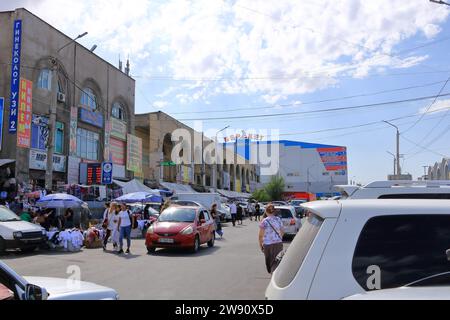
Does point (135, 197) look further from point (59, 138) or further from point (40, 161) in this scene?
point (59, 138)

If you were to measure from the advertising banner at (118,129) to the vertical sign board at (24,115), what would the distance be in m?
12.1

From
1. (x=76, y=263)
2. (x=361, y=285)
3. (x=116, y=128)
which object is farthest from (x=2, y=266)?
(x=116, y=128)

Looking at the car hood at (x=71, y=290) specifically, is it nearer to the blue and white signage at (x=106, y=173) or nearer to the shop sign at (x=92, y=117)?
the blue and white signage at (x=106, y=173)

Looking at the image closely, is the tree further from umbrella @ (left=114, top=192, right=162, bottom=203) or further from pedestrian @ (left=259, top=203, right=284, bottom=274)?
pedestrian @ (left=259, top=203, right=284, bottom=274)

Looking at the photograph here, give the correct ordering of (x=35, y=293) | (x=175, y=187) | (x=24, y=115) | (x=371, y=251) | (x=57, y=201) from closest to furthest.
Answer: (x=371, y=251)
(x=35, y=293)
(x=57, y=201)
(x=24, y=115)
(x=175, y=187)

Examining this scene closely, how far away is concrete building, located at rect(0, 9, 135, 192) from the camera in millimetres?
27000

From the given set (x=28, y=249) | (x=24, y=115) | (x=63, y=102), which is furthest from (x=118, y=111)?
(x=28, y=249)

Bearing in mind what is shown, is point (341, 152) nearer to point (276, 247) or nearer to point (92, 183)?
point (92, 183)

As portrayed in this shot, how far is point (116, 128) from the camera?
39875mm

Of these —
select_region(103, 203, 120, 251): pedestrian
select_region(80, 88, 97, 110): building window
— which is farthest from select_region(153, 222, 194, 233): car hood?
select_region(80, 88, 97, 110): building window

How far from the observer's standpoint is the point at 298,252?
314 centimetres

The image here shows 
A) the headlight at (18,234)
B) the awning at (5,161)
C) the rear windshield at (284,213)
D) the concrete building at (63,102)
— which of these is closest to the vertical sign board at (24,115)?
the concrete building at (63,102)

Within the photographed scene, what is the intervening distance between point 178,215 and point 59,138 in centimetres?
1818

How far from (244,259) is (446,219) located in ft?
38.0
